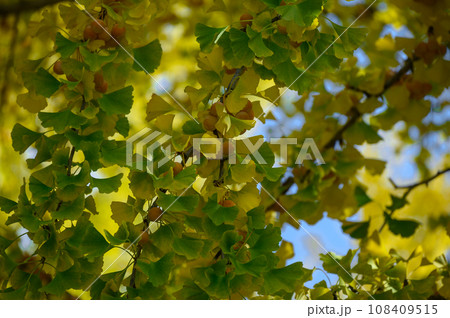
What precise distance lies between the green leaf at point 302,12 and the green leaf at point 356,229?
604mm

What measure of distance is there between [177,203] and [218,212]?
0.05 meters

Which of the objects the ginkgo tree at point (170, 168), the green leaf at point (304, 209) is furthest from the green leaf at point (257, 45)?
the green leaf at point (304, 209)

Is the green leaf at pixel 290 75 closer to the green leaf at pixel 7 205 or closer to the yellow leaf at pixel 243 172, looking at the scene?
the yellow leaf at pixel 243 172

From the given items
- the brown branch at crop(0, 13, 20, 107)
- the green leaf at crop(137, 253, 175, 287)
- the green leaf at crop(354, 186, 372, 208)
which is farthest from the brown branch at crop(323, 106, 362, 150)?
the brown branch at crop(0, 13, 20, 107)

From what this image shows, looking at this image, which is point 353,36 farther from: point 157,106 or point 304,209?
point 304,209

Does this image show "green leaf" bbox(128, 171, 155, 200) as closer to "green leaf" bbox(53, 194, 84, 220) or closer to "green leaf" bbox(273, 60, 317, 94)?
"green leaf" bbox(53, 194, 84, 220)

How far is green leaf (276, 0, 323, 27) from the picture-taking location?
2.48 feet

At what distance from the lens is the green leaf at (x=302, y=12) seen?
76cm

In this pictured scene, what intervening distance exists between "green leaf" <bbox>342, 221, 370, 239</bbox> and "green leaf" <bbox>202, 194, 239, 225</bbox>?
580mm

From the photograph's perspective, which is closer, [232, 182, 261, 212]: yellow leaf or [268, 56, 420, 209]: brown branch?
[232, 182, 261, 212]: yellow leaf

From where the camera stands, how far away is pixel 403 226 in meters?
1.25

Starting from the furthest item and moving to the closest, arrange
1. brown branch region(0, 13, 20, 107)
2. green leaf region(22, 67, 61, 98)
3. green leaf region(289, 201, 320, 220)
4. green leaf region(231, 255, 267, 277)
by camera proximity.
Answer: brown branch region(0, 13, 20, 107), green leaf region(289, 201, 320, 220), green leaf region(22, 67, 61, 98), green leaf region(231, 255, 267, 277)

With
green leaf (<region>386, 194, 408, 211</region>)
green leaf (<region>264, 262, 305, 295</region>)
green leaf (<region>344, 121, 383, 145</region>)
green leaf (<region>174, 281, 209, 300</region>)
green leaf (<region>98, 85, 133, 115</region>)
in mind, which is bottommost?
green leaf (<region>386, 194, 408, 211</region>)

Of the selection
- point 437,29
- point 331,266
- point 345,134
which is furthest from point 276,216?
point 437,29
